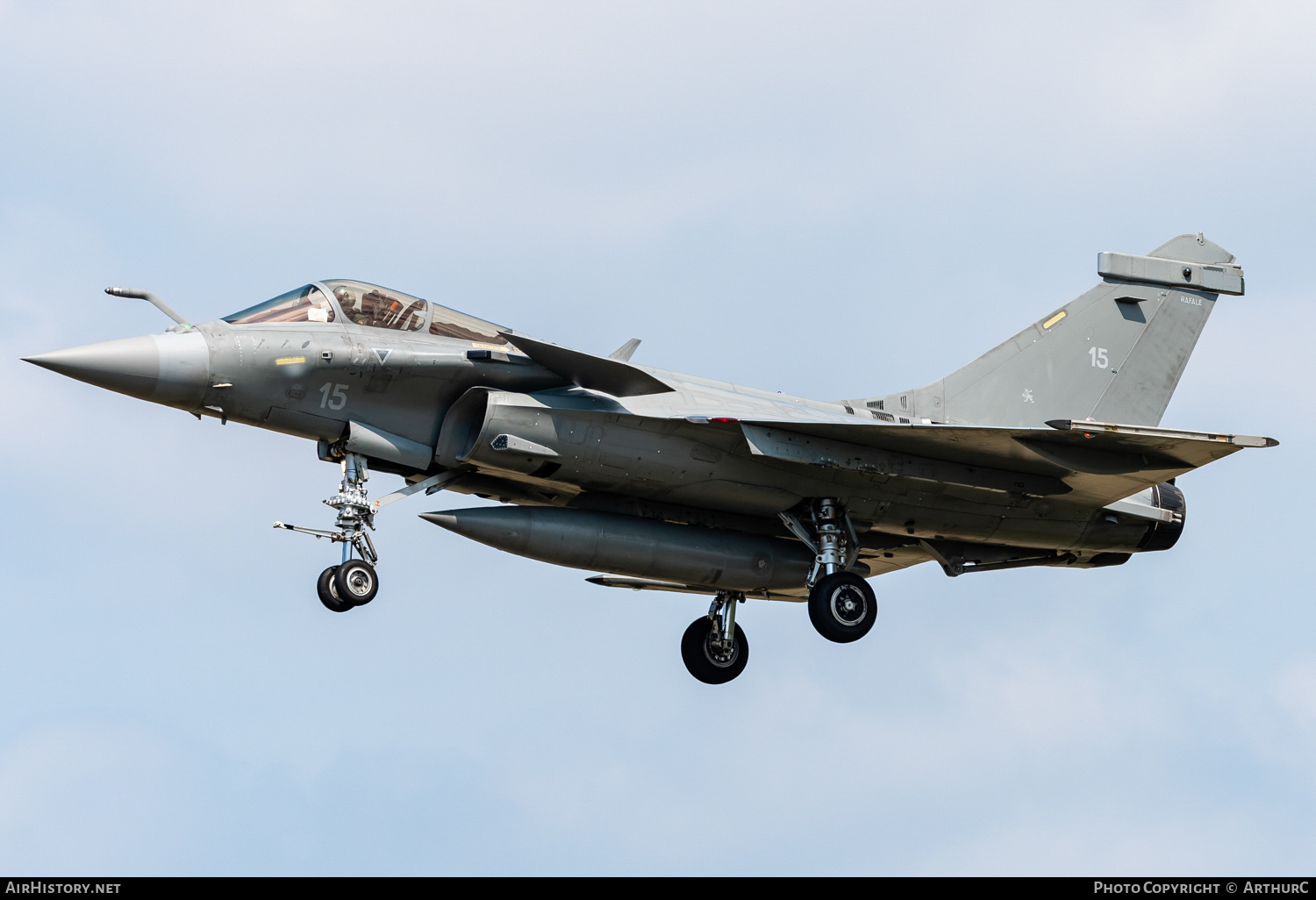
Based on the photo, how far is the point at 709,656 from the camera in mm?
20844

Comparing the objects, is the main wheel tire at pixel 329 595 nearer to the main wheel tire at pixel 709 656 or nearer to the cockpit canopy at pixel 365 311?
the cockpit canopy at pixel 365 311

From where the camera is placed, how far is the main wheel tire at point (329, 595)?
1575 cm

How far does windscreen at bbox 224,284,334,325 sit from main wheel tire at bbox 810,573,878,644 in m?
6.39

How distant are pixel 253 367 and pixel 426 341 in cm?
190

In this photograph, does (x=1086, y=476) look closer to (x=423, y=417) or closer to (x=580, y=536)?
(x=580, y=536)

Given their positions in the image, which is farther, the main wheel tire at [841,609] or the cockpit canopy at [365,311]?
the main wheel tire at [841,609]

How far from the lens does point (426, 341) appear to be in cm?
1700

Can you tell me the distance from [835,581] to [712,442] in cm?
224

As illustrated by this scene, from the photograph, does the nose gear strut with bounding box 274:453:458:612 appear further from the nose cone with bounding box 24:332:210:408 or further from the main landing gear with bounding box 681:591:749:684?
the main landing gear with bounding box 681:591:749:684

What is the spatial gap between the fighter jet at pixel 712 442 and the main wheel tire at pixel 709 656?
0.03 metres
